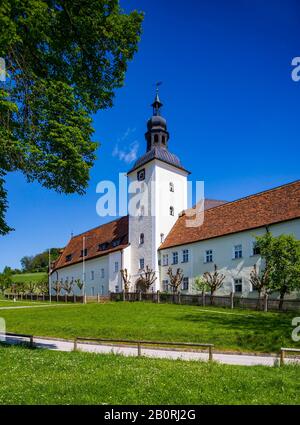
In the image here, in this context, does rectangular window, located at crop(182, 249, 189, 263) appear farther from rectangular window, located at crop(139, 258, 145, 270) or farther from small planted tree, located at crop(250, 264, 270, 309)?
small planted tree, located at crop(250, 264, 270, 309)

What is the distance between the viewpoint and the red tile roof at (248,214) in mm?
29719

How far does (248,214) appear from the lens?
32875 mm

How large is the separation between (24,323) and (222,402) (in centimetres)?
1837

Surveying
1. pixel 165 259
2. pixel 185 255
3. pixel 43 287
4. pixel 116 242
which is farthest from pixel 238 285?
pixel 43 287

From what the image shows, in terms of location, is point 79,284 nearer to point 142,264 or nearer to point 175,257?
point 142,264

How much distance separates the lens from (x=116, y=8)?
12.3m

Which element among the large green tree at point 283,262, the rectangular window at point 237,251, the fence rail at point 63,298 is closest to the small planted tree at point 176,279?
the rectangular window at point 237,251

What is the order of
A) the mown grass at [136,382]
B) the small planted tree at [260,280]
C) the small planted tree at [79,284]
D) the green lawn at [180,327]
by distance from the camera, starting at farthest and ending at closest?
the small planted tree at [79,284] → the small planted tree at [260,280] → the green lawn at [180,327] → the mown grass at [136,382]

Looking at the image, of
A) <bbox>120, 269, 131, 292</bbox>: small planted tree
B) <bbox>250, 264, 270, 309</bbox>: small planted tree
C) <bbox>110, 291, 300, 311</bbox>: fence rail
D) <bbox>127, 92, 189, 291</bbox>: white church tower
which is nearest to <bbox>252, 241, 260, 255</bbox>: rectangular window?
<bbox>250, 264, 270, 309</bbox>: small planted tree

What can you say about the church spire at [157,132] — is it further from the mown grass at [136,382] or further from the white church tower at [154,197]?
the mown grass at [136,382]

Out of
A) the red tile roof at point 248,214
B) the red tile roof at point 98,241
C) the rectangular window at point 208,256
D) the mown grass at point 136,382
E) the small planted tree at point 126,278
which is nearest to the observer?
the mown grass at point 136,382

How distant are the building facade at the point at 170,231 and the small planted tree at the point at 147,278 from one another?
517mm

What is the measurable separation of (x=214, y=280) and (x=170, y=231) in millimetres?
11455

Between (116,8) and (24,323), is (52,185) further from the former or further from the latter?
(24,323)
